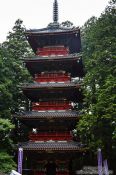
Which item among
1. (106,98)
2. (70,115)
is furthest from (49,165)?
(106,98)

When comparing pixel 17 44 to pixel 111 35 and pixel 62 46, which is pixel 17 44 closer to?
pixel 62 46

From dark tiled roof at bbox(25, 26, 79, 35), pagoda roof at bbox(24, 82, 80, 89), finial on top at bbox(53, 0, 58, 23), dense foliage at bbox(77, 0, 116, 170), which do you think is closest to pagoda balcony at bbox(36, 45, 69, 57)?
dark tiled roof at bbox(25, 26, 79, 35)

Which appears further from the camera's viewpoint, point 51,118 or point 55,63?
point 55,63

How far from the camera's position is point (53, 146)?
26.2m

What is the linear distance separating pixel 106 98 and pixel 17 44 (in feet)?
57.2

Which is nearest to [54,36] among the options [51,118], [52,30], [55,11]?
[52,30]

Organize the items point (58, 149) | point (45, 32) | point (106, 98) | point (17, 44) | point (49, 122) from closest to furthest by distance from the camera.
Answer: point (106, 98) → point (58, 149) → point (49, 122) → point (45, 32) → point (17, 44)

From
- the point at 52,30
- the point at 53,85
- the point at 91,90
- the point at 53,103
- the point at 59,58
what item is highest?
the point at 52,30

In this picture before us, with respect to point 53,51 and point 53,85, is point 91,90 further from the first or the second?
point 53,51

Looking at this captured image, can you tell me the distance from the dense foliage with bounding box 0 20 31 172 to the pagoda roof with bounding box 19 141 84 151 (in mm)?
1428

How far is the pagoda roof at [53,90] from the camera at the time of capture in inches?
1109

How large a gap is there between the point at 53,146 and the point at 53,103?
12.5ft

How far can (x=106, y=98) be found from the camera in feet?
77.0

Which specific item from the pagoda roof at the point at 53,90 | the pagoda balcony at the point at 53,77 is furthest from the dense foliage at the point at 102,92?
the pagoda balcony at the point at 53,77
